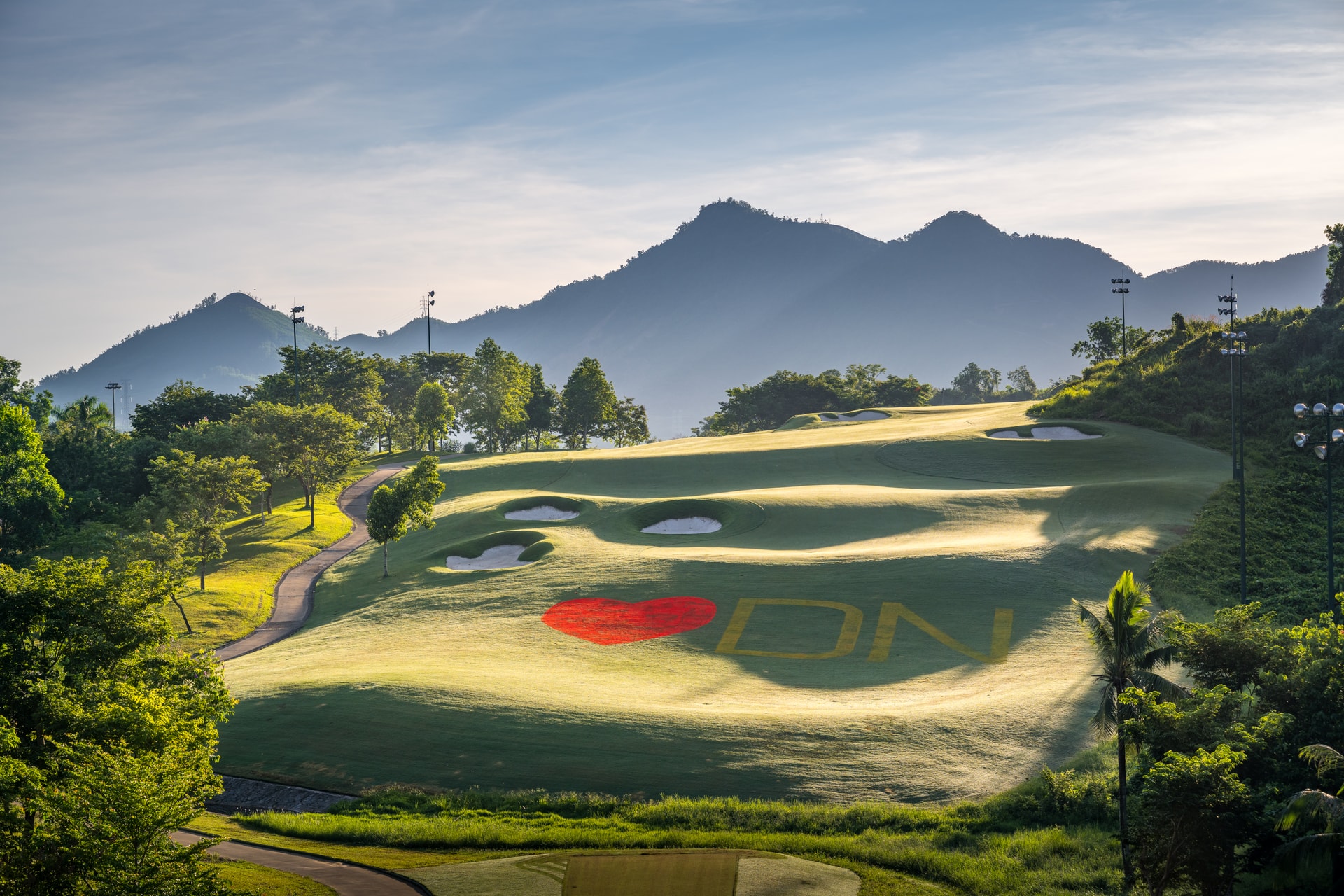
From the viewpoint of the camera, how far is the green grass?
59.6 feet

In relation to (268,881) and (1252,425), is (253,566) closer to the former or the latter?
(268,881)

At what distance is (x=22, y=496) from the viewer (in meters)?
67.6

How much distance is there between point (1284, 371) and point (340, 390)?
110449mm

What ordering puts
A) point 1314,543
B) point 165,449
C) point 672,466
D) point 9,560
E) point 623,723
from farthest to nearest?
1. point 165,449
2. point 672,466
3. point 9,560
4. point 1314,543
5. point 623,723

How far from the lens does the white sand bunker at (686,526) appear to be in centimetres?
5106

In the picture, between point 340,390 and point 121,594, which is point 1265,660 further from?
point 340,390

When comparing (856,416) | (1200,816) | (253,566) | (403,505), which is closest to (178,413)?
(253,566)

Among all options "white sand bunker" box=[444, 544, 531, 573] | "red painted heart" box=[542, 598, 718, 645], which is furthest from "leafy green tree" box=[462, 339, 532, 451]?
"red painted heart" box=[542, 598, 718, 645]

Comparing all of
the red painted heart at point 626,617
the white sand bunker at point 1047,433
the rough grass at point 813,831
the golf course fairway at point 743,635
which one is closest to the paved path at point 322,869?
the rough grass at point 813,831

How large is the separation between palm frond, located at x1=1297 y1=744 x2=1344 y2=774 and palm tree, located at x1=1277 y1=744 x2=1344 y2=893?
17.8 inches

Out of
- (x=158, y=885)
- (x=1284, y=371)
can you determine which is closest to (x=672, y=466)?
(x=1284, y=371)

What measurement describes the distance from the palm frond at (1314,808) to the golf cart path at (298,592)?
41822mm

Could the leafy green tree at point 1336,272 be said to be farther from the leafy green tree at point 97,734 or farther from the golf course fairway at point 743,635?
the leafy green tree at point 97,734

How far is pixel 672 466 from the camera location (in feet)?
226
